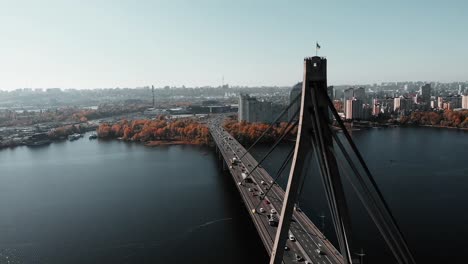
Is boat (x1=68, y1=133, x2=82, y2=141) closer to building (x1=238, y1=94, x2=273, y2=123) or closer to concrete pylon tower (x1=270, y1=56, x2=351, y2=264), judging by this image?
building (x1=238, y1=94, x2=273, y2=123)

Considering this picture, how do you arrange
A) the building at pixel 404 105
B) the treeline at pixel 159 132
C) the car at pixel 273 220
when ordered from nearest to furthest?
the car at pixel 273 220, the treeline at pixel 159 132, the building at pixel 404 105

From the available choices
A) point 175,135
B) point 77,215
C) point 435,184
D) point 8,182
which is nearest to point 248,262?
point 77,215

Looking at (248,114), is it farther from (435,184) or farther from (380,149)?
(435,184)

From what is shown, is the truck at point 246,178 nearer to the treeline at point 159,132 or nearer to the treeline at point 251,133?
the treeline at point 251,133

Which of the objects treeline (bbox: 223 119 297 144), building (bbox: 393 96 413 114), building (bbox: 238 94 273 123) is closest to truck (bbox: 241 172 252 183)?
treeline (bbox: 223 119 297 144)

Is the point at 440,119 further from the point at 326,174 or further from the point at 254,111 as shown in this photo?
the point at 326,174

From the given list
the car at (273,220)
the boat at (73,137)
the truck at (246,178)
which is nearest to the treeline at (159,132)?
the boat at (73,137)

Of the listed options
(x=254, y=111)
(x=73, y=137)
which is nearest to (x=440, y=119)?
(x=254, y=111)
